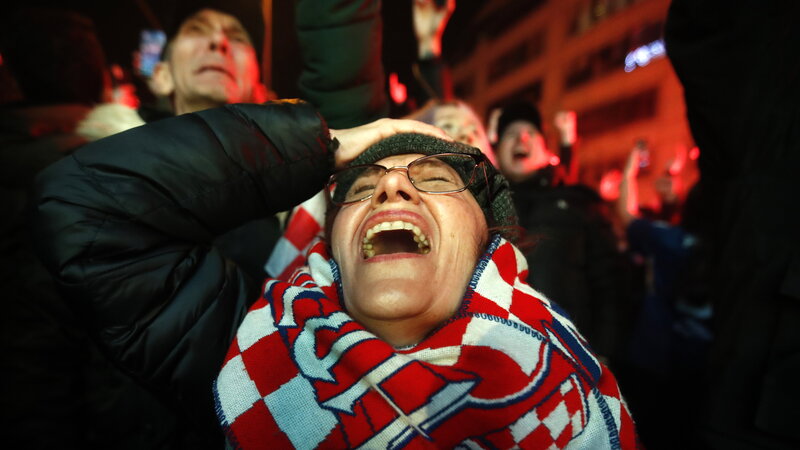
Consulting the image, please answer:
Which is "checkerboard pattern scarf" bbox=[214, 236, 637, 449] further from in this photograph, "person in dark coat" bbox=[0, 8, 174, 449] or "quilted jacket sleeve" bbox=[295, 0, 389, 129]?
"quilted jacket sleeve" bbox=[295, 0, 389, 129]

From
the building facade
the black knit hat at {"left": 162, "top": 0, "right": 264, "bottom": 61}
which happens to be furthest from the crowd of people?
the building facade

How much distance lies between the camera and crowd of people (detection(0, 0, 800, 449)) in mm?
1006

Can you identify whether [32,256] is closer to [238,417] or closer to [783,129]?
[238,417]

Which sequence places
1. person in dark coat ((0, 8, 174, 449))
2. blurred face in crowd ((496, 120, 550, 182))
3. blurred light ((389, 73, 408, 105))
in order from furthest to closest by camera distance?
blurred face in crowd ((496, 120, 550, 182)) < blurred light ((389, 73, 408, 105)) < person in dark coat ((0, 8, 174, 449))

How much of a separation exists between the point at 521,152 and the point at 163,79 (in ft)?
7.88

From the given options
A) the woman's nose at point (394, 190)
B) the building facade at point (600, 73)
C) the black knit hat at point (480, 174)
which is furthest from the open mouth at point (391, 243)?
the building facade at point (600, 73)

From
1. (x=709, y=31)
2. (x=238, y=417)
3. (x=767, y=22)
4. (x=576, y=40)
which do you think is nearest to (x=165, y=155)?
(x=238, y=417)

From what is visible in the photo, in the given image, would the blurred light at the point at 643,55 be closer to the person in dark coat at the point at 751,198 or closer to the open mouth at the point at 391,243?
the person in dark coat at the point at 751,198

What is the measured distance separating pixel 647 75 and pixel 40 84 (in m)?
25.0

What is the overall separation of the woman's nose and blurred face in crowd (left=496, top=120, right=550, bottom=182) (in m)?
1.92

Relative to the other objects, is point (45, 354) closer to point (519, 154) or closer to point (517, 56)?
point (519, 154)

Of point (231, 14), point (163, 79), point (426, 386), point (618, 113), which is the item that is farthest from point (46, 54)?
point (618, 113)

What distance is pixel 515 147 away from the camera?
3.05 meters

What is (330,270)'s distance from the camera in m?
1.33
